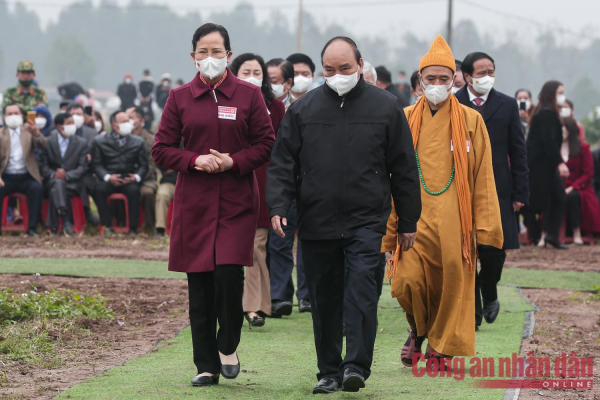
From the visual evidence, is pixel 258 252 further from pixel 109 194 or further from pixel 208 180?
pixel 109 194

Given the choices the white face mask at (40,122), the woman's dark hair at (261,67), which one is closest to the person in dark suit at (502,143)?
the woman's dark hair at (261,67)

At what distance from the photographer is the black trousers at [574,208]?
16.4 m

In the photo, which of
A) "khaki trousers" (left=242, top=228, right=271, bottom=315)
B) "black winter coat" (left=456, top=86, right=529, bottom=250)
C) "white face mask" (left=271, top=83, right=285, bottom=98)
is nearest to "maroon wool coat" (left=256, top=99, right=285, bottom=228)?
"khaki trousers" (left=242, top=228, right=271, bottom=315)

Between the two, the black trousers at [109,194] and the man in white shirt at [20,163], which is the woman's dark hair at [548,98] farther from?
the man in white shirt at [20,163]

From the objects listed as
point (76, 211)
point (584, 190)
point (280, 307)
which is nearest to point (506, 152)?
point (280, 307)

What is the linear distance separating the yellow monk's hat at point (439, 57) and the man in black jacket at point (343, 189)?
91 cm

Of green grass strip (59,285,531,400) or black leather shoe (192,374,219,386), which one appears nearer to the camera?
green grass strip (59,285,531,400)

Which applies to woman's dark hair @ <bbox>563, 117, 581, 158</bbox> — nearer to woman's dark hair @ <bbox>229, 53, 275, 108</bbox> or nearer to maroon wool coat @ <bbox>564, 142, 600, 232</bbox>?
maroon wool coat @ <bbox>564, 142, 600, 232</bbox>

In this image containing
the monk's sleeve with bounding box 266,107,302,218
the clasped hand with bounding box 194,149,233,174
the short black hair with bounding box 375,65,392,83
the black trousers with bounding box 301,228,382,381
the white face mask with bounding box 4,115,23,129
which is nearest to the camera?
the black trousers with bounding box 301,228,382,381

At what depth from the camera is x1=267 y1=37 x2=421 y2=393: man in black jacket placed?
604 cm

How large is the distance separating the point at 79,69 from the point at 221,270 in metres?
126

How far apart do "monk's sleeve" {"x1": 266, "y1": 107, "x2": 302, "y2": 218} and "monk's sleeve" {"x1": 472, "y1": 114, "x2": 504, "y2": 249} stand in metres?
1.44

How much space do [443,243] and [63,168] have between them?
10.6 meters

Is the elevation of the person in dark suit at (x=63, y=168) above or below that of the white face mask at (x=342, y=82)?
below
